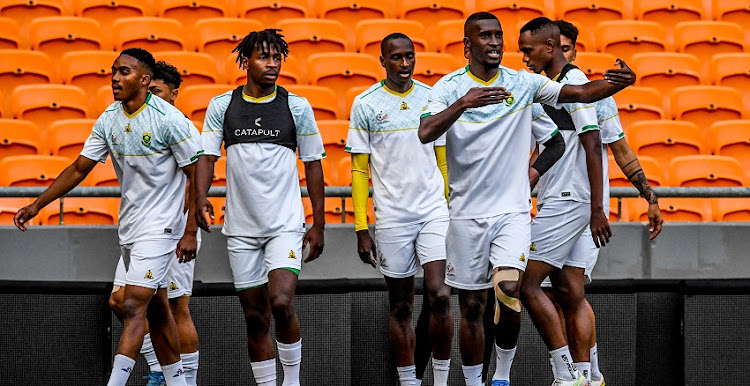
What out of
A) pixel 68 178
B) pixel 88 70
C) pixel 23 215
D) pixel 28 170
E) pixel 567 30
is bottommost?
pixel 23 215

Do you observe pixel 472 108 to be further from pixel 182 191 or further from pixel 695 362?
pixel 695 362

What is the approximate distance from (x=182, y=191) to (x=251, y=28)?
17.8 feet

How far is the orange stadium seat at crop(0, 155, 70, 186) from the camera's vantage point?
9.91 m

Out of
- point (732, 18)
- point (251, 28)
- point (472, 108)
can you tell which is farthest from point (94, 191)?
point (732, 18)

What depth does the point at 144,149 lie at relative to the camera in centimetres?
704

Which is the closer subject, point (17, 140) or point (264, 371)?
point (264, 371)

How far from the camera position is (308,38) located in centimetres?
1218

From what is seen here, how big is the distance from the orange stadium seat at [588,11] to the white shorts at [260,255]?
7.16 meters

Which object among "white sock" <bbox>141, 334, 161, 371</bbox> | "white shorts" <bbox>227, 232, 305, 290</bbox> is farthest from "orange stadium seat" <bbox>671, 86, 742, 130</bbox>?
"white sock" <bbox>141, 334, 161, 371</bbox>

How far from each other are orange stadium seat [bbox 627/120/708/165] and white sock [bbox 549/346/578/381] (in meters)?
4.88

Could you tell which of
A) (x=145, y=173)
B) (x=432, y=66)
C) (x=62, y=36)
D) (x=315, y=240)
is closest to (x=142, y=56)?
(x=145, y=173)

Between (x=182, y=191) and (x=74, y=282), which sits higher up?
(x=182, y=191)

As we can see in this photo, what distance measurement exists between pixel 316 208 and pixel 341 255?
193cm

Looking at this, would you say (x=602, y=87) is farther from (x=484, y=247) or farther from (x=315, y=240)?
(x=315, y=240)
